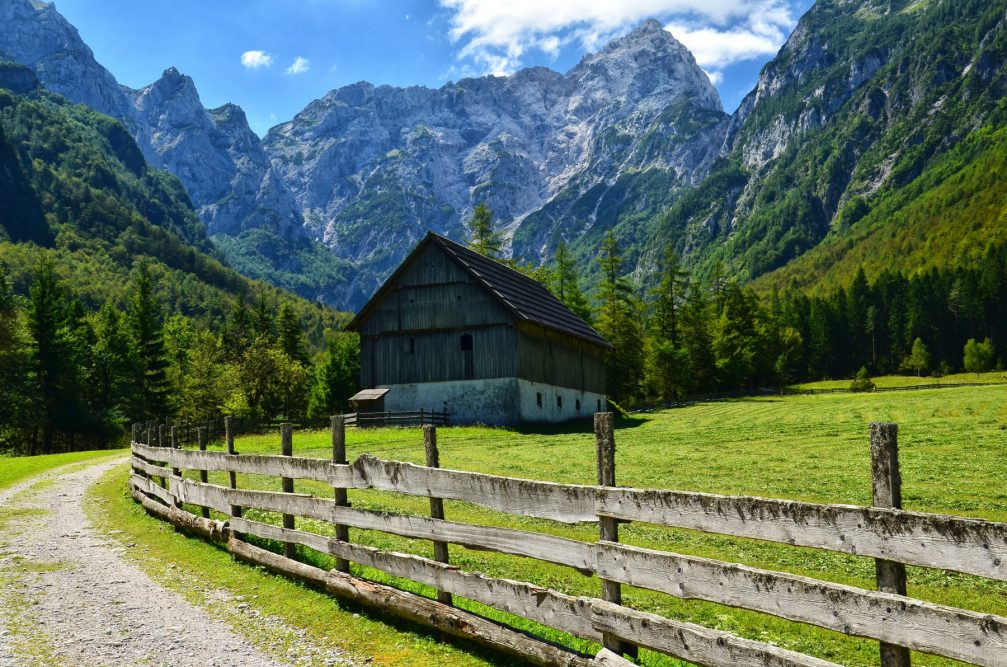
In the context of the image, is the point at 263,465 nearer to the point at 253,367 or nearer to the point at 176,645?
the point at 176,645

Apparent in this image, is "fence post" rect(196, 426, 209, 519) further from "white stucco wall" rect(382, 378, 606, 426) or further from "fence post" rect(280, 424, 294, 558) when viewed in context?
"white stucco wall" rect(382, 378, 606, 426)

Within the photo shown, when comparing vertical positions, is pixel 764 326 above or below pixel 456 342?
above

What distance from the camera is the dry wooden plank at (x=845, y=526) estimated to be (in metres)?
4.44

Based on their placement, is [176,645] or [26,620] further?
[26,620]

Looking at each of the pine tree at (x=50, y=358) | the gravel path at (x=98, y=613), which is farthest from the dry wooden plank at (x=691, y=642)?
the pine tree at (x=50, y=358)

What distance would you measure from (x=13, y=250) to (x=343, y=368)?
498ft

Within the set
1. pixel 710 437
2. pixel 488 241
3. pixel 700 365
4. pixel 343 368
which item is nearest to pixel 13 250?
pixel 343 368

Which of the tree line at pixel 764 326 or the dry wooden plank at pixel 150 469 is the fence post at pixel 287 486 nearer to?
the dry wooden plank at pixel 150 469

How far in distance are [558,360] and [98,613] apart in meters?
43.9

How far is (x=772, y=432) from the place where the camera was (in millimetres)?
33625

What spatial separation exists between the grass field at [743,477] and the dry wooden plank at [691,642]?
84 cm

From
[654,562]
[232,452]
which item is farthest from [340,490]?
[654,562]

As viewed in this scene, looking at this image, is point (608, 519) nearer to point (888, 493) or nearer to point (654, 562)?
point (654, 562)

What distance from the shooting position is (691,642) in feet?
19.4
